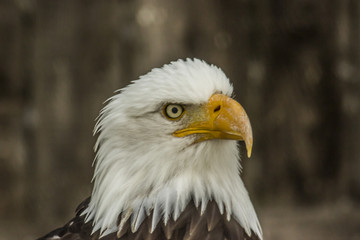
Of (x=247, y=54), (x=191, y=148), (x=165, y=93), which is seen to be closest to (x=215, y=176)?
(x=191, y=148)

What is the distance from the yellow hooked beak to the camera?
8.02 feet

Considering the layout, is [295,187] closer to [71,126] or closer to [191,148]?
[71,126]

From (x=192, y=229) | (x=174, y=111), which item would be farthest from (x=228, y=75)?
(x=192, y=229)

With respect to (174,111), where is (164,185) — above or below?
below

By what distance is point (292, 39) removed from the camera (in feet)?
15.5

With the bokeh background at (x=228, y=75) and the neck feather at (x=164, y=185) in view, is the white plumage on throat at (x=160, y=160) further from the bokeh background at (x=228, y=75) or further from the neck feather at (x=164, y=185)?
the bokeh background at (x=228, y=75)

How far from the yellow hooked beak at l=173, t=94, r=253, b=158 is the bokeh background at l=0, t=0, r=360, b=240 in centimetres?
201

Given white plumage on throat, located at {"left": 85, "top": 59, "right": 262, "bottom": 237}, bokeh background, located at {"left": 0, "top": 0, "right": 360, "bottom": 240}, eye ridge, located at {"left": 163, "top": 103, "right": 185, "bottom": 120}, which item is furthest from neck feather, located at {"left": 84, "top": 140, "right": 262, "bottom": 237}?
bokeh background, located at {"left": 0, "top": 0, "right": 360, "bottom": 240}

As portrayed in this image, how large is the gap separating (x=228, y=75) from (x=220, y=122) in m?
2.20

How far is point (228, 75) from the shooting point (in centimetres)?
468

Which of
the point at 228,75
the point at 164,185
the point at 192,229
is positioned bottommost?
the point at 192,229

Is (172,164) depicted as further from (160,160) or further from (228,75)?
(228,75)

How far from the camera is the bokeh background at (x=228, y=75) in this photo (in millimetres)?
4617

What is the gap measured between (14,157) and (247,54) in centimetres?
170
